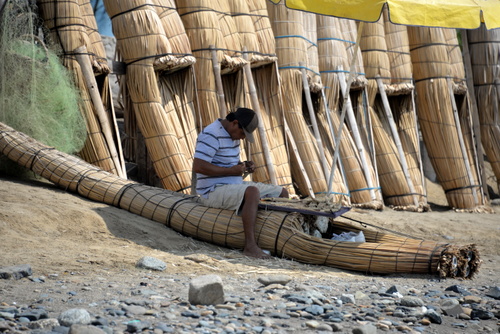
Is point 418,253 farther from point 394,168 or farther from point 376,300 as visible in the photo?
point 394,168

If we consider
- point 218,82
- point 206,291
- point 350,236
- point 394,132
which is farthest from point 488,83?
point 206,291

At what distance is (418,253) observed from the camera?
15.0 ft

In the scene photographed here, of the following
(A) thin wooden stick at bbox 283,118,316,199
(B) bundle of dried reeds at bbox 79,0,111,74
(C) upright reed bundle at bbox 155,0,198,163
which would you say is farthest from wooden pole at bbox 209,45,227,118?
(B) bundle of dried reeds at bbox 79,0,111,74

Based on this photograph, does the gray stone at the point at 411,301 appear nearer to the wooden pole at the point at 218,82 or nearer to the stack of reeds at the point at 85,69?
the stack of reeds at the point at 85,69

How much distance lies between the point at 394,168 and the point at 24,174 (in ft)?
17.0

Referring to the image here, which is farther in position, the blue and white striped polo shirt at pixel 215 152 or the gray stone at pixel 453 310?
the blue and white striped polo shirt at pixel 215 152

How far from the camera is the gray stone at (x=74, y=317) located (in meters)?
2.85

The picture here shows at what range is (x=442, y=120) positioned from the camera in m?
9.62

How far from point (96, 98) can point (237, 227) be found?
2.35 m

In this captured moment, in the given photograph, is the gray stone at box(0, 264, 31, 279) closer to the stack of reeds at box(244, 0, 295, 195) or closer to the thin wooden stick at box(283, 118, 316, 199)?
the stack of reeds at box(244, 0, 295, 195)

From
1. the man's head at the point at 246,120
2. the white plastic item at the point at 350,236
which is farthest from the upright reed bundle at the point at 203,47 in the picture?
the white plastic item at the point at 350,236

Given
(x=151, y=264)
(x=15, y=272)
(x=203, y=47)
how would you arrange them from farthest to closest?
(x=203, y=47) → (x=151, y=264) → (x=15, y=272)

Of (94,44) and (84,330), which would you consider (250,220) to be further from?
(94,44)

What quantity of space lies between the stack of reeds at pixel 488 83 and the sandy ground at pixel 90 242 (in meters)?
4.51
